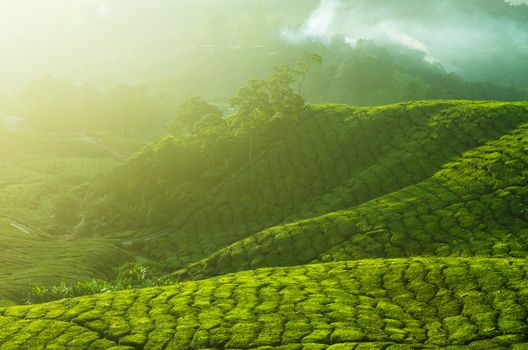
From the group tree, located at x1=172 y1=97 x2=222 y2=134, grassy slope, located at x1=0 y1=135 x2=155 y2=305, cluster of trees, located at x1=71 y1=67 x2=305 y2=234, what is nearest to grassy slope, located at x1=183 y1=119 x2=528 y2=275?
grassy slope, located at x1=0 y1=135 x2=155 y2=305

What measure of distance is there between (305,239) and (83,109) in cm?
13980

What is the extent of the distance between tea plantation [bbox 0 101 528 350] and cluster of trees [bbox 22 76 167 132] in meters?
71.3

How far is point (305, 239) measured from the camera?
2381 inches

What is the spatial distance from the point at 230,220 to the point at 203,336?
41110 mm

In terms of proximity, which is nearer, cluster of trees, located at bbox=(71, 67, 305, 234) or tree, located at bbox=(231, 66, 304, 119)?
cluster of trees, located at bbox=(71, 67, 305, 234)

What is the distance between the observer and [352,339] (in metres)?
33.7

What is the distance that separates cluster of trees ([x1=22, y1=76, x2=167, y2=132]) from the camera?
16975cm

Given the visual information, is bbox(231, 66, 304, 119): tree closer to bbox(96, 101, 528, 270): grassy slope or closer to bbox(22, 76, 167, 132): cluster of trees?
bbox(96, 101, 528, 270): grassy slope

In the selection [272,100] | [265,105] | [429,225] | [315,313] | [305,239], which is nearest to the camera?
[315,313]

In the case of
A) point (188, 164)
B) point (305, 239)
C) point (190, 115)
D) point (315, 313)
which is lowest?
point (315, 313)

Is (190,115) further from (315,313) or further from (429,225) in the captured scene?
(315,313)

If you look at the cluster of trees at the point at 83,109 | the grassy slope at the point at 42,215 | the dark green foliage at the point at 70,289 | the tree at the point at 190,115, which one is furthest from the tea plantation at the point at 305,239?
the cluster of trees at the point at 83,109

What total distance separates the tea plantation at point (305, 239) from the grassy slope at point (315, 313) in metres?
0.15

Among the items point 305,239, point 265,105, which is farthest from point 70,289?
point 265,105
